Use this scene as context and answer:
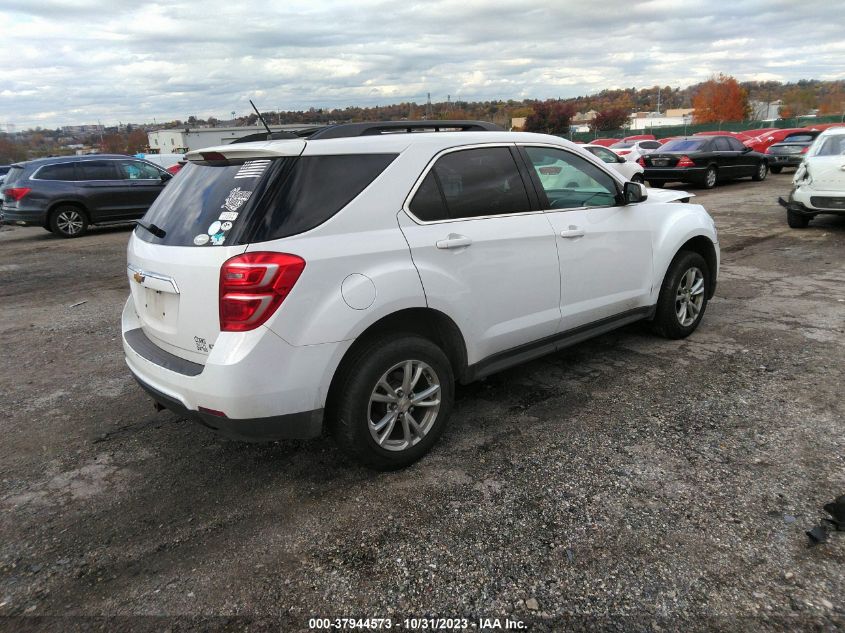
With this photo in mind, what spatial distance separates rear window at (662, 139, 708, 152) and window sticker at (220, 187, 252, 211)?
17.1 meters

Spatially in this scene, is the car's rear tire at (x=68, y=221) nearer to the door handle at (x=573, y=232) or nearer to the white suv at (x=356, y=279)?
the white suv at (x=356, y=279)

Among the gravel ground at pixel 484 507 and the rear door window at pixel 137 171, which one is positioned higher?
the rear door window at pixel 137 171

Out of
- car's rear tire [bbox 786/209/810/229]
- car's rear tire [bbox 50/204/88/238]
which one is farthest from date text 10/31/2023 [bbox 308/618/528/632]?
car's rear tire [bbox 50/204/88/238]

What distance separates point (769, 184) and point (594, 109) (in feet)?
275

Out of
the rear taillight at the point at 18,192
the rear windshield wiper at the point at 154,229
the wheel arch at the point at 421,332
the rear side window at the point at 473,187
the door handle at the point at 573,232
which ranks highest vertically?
the rear side window at the point at 473,187

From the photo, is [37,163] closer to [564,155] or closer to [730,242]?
[564,155]

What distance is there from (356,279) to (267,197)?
580 mm

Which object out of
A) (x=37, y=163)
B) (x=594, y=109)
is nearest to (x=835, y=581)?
(x=37, y=163)

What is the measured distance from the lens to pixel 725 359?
4805mm

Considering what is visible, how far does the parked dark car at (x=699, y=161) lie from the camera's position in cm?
1702

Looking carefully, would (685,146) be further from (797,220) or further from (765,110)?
(765,110)

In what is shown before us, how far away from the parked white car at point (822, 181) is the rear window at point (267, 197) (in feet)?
30.1

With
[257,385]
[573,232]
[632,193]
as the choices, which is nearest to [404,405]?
[257,385]

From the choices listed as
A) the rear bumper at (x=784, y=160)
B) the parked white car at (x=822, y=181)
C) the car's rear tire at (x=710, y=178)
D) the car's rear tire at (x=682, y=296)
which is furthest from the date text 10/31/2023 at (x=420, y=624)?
the rear bumper at (x=784, y=160)
